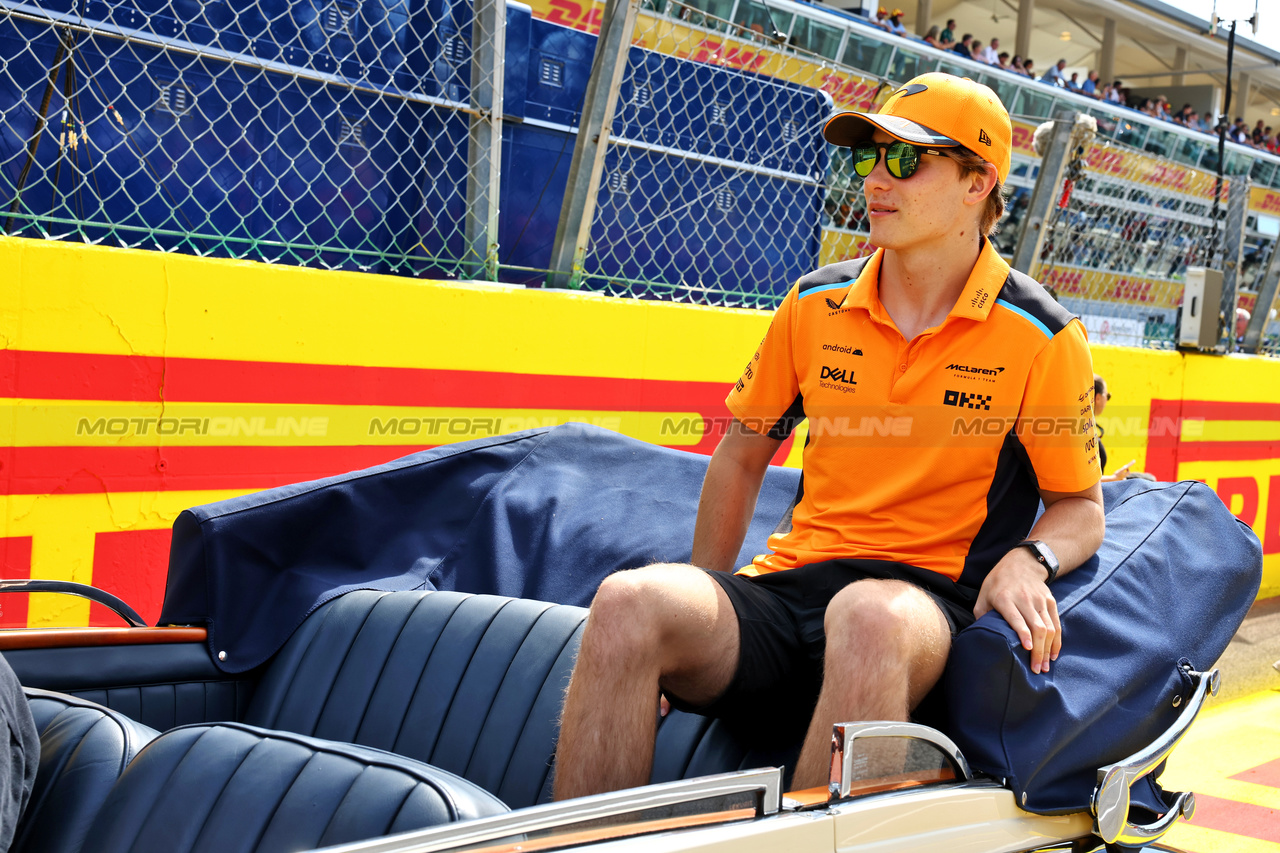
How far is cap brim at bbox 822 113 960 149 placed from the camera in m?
2.14

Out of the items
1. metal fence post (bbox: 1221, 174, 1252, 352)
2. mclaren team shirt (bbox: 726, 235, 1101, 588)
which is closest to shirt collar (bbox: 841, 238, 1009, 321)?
mclaren team shirt (bbox: 726, 235, 1101, 588)

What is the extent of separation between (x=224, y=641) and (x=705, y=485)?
121 cm

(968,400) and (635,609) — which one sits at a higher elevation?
(968,400)

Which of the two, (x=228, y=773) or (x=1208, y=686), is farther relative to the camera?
(x=1208, y=686)

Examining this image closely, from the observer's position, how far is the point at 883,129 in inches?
84.4

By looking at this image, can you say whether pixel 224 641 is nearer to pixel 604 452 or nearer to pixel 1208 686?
pixel 604 452

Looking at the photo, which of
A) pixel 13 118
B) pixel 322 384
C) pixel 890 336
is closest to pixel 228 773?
pixel 890 336

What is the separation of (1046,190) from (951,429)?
2.96 meters

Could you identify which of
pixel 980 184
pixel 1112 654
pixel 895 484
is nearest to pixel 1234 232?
pixel 980 184

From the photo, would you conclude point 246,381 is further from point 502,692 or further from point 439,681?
point 502,692

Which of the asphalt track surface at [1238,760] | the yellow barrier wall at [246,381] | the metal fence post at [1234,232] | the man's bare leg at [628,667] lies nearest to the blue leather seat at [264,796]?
the man's bare leg at [628,667]

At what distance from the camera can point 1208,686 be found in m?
2.05

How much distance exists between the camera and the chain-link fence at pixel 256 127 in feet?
10.1

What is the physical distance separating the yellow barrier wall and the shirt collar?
64.4 inches
